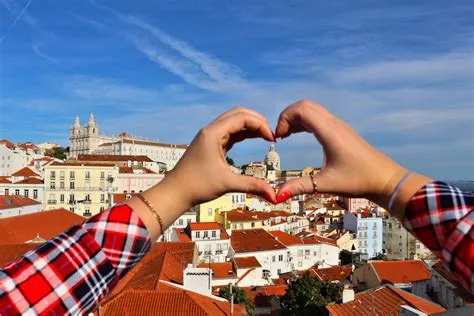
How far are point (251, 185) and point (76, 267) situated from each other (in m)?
0.73

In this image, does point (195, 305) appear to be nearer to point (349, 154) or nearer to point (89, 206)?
point (349, 154)

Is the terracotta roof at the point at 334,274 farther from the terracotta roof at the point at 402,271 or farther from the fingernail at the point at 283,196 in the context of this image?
the fingernail at the point at 283,196

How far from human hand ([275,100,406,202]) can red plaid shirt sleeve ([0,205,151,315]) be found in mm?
743

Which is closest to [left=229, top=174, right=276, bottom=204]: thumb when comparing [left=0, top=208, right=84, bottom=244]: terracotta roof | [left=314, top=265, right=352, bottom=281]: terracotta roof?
[left=0, top=208, right=84, bottom=244]: terracotta roof

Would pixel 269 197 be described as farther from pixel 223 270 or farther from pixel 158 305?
pixel 223 270

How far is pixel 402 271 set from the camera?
93.5 ft

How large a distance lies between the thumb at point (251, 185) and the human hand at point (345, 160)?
0.20 m

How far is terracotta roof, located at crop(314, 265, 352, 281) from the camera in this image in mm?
33750

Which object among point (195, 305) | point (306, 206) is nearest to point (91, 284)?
point (195, 305)

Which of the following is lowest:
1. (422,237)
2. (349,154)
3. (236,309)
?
(236,309)

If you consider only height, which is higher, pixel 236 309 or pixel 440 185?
pixel 440 185

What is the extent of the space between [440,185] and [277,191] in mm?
611

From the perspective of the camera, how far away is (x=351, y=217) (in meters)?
57.1

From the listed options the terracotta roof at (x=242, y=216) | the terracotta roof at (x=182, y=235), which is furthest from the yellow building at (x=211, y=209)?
the terracotta roof at (x=182, y=235)
